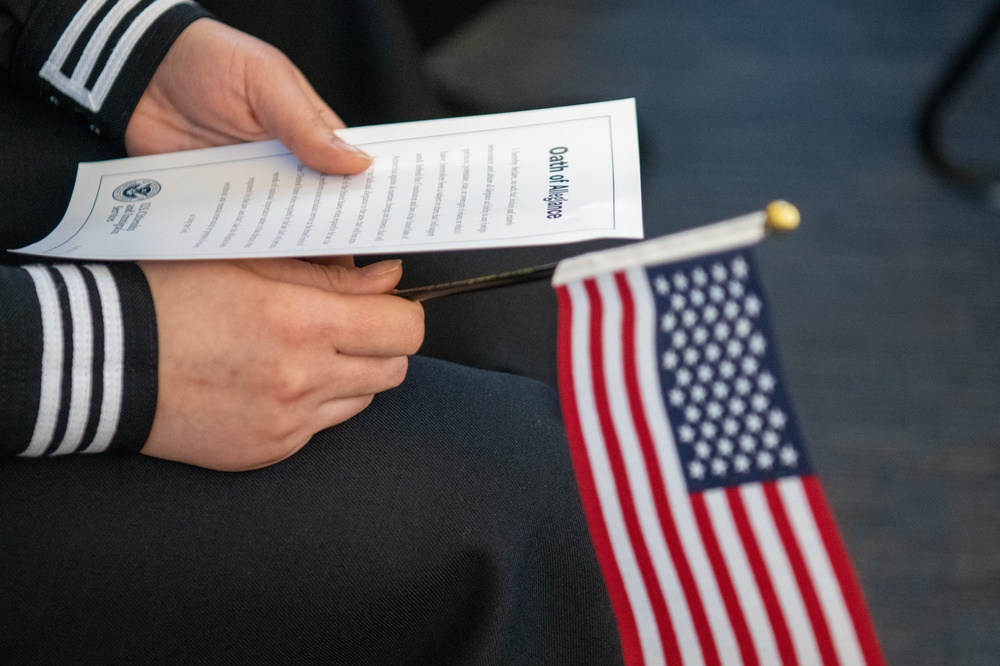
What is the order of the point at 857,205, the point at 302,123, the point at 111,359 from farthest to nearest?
1. the point at 857,205
2. the point at 302,123
3. the point at 111,359

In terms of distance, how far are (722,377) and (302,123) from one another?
0.34 metres

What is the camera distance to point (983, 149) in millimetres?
1495

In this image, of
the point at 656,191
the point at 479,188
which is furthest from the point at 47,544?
the point at 656,191

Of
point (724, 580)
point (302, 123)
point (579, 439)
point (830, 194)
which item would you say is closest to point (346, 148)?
point (302, 123)

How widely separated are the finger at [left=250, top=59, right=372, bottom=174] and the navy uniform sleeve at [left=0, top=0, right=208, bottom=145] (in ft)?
0.33

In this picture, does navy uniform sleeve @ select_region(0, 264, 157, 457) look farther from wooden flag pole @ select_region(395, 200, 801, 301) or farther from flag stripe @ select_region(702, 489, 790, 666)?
flag stripe @ select_region(702, 489, 790, 666)

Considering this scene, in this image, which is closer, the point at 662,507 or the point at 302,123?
the point at 662,507

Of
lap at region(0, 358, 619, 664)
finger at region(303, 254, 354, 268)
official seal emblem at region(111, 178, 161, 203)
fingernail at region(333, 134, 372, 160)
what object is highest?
official seal emblem at region(111, 178, 161, 203)

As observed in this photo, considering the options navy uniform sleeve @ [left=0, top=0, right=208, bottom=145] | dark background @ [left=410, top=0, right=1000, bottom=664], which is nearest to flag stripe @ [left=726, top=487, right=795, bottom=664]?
navy uniform sleeve @ [left=0, top=0, right=208, bottom=145]

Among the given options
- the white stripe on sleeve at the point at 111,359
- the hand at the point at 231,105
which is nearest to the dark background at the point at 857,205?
the hand at the point at 231,105

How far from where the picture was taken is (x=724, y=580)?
18.3 inches

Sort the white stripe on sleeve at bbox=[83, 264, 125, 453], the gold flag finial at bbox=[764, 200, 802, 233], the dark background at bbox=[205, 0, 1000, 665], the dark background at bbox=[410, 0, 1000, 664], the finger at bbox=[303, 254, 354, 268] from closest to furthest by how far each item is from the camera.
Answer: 1. the gold flag finial at bbox=[764, 200, 802, 233]
2. the white stripe on sleeve at bbox=[83, 264, 125, 453]
3. the finger at bbox=[303, 254, 354, 268]
4. the dark background at bbox=[205, 0, 1000, 665]
5. the dark background at bbox=[410, 0, 1000, 664]

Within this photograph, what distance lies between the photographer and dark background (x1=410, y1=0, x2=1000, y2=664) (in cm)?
111

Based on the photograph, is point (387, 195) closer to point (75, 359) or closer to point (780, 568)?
point (75, 359)
